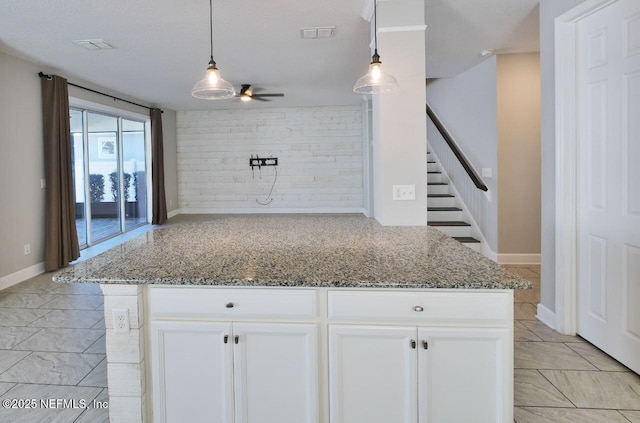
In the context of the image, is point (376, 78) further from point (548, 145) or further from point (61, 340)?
point (61, 340)

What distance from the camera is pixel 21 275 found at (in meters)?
4.14

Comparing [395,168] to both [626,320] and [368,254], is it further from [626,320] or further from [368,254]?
[626,320]

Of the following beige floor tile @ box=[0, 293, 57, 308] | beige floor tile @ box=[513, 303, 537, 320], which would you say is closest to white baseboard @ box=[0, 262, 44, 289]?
beige floor tile @ box=[0, 293, 57, 308]

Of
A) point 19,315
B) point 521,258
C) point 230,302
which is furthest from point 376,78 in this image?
point 19,315

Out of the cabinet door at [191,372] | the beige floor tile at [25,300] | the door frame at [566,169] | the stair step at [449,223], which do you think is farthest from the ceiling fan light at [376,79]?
the beige floor tile at [25,300]

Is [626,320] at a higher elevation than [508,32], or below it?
below

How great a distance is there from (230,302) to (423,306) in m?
0.76

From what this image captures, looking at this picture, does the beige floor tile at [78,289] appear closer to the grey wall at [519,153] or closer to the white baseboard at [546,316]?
the white baseboard at [546,316]

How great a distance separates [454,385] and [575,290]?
6.22 ft

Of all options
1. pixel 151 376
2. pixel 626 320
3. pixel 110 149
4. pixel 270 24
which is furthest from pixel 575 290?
pixel 110 149

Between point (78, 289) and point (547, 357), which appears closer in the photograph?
point (547, 357)

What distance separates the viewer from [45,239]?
14.8 ft

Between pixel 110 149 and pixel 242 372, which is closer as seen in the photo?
pixel 242 372

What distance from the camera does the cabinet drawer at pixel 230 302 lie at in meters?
1.44
